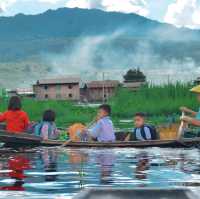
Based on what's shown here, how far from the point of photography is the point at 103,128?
1223 centimetres

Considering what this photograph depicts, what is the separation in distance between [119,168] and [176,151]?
11.2ft

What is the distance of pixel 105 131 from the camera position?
12.3m

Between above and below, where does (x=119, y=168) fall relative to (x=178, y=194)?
below

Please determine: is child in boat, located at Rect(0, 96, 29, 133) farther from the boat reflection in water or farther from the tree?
the tree

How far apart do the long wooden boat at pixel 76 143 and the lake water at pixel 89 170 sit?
154mm

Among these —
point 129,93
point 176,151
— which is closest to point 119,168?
point 176,151

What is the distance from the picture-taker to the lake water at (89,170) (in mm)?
6605

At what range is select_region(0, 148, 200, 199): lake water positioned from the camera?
21.7 feet

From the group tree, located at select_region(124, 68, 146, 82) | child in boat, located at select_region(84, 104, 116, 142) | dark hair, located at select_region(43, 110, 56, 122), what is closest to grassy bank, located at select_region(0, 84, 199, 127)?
dark hair, located at select_region(43, 110, 56, 122)

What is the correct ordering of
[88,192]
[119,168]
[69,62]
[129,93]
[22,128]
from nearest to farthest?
[88,192]
[119,168]
[22,128]
[129,93]
[69,62]

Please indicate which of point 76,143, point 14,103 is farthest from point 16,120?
point 76,143

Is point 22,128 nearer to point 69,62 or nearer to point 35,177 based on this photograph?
point 35,177

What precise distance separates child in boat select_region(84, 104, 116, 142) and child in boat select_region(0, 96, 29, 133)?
123 centimetres

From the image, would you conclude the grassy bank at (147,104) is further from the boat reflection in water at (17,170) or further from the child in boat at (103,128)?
the boat reflection in water at (17,170)
